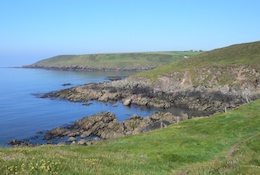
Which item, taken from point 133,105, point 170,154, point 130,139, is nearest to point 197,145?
point 170,154

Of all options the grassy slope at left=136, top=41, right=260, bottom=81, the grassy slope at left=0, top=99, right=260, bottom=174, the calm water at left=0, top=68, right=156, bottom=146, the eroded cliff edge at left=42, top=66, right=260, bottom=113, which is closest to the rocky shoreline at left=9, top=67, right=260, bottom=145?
the eroded cliff edge at left=42, top=66, right=260, bottom=113

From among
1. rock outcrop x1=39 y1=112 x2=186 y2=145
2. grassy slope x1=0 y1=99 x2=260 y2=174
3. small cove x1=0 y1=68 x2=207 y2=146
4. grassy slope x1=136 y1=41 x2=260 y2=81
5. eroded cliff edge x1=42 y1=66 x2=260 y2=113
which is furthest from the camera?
grassy slope x1=136 y1=41 x2=260 y2=81

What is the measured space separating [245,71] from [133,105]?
55.0 m

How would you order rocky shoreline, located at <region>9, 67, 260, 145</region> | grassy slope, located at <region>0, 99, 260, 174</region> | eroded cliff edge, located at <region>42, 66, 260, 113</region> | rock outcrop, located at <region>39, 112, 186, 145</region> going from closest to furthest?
1. grassy slope, located at <region>0, 99, 260, 174</region>
2. rock outcrop, located at <region>39, 112, 186, 145</region>
3. rocky shoreline, located at <region>9, 67, 260, 145</region>
4. eroded cliff edge, located at <region>42, 66, 260, 113</region>

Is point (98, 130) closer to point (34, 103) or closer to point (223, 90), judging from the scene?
point (34, 103)

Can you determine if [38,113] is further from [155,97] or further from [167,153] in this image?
[167,153]

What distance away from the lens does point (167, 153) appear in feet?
102

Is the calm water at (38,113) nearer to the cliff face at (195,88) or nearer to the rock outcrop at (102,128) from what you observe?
the rock outcrop at (102,128)

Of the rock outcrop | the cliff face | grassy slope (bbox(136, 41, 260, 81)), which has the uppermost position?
grassy slope (bbox(136, 41, 260, 81))

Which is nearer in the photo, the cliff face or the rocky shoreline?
the rocky shoreline

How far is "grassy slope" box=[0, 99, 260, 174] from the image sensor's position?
13.3m

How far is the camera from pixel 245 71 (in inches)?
5007

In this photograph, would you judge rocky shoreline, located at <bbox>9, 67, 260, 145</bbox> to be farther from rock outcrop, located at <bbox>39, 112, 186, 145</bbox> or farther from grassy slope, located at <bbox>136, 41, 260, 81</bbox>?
grassy slope, located at <bbox>136, 41, 260, 81</bbox>

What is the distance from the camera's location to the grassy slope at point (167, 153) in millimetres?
13312
